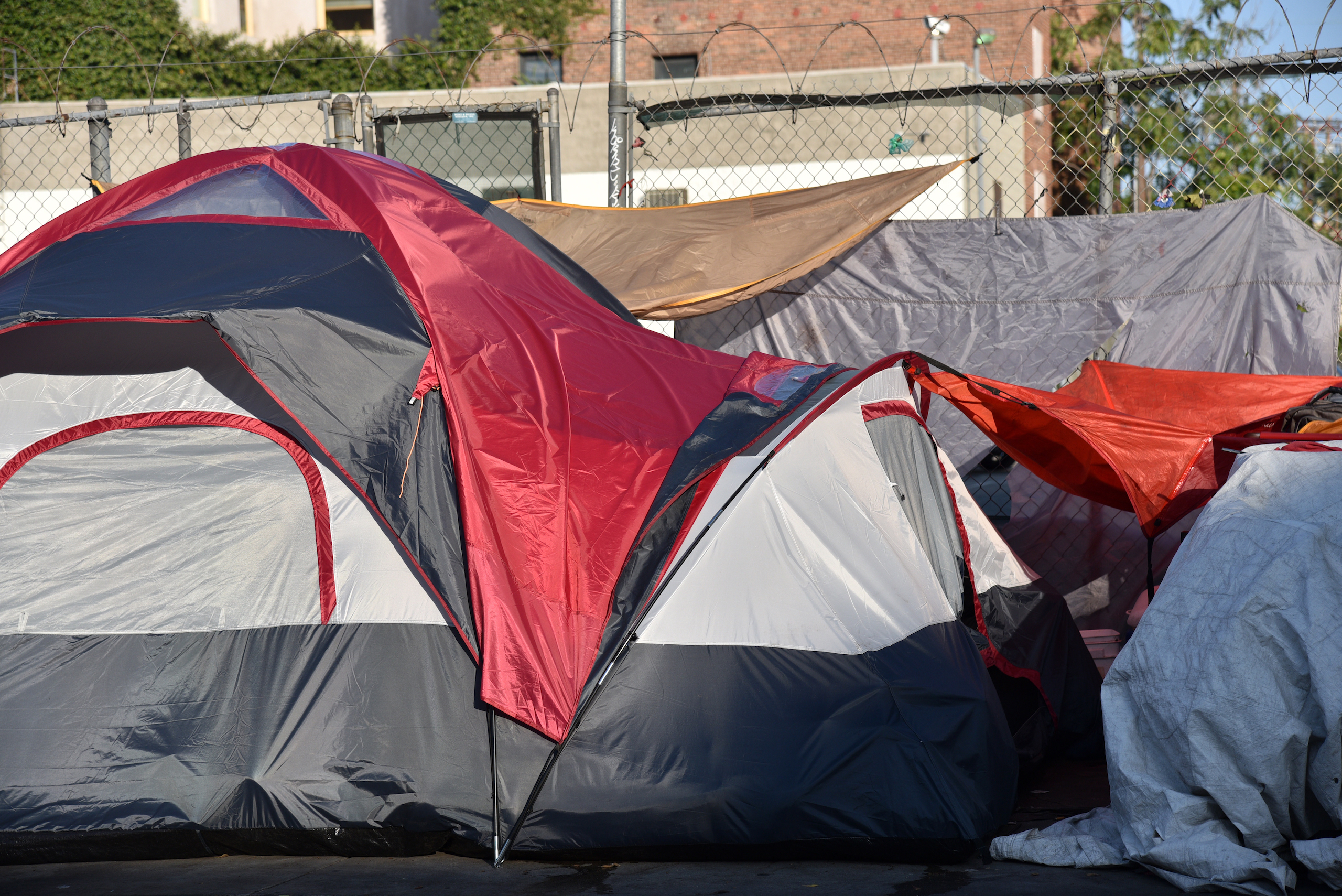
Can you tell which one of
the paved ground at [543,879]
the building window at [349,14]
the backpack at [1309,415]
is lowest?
the paved ground at [543,879]

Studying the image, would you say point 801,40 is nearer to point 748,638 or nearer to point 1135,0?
point 1135,0

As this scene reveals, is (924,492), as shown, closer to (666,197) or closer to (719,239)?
(719,239)

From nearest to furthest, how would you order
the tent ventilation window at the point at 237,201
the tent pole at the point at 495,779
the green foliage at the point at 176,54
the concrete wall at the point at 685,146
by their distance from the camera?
the tent pole at the point at 495,779
the tent ventilation window at the point at 237,201
the concrete wall at the point at 685,146
the green foliage at the point at 176,54

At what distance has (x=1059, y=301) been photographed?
613 cm

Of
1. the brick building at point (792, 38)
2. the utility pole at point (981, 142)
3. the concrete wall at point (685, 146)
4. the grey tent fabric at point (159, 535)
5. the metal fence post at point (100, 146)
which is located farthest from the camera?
the brick building at point (792, 38)

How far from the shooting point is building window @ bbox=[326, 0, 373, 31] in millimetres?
23391

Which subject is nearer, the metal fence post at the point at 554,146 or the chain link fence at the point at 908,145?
the chain link fence at the point at 908,145

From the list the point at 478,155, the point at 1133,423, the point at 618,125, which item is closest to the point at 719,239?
the point at 618,125

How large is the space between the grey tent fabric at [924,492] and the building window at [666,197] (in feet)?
18.5

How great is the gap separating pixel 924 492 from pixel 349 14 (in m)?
23.0

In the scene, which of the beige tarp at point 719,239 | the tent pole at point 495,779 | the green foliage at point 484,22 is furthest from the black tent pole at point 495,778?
the green foliage at point 484,22

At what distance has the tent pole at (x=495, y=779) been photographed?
12.0ft

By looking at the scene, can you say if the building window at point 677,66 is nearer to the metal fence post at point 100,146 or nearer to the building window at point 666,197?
the building window at point 666,197

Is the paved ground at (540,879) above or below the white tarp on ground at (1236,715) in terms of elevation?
below
